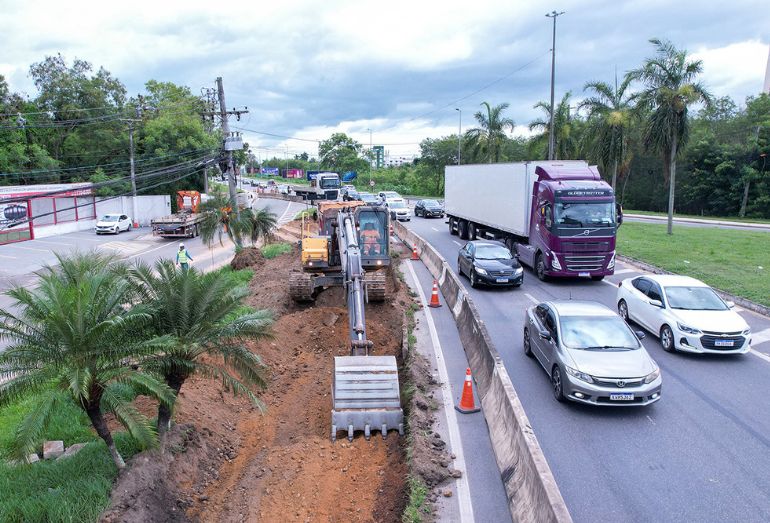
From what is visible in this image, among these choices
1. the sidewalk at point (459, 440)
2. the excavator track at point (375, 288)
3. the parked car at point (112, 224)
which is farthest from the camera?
the parked car at point (112, 224)

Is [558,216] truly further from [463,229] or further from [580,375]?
[463,229]

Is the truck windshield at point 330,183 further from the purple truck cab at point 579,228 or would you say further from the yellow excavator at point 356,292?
the purple truck cab at point 579,228

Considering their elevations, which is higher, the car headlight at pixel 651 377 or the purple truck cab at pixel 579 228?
the purple truck cab at pixel 579 228

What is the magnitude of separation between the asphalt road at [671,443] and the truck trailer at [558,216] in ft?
20.3

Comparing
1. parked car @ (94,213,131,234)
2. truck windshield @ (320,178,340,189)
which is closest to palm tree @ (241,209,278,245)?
parked car @ (94,213,131,234)

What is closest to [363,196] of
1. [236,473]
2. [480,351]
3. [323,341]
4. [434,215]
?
[434,215]

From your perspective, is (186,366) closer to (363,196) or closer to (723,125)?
(363,196)

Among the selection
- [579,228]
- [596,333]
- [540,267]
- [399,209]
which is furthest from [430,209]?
[596,333]

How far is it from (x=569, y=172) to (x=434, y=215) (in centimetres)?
2695

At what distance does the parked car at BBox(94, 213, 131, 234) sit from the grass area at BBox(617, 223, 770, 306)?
3693cm

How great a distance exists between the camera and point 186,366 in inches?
356

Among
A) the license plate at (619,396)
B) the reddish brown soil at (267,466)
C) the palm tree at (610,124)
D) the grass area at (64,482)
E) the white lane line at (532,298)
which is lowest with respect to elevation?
the reddish brown soil at (267,466)

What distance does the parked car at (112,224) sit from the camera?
148 feet

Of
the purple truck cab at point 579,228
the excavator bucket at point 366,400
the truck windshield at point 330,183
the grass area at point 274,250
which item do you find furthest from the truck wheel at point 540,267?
the truck windshield at point 330,183
